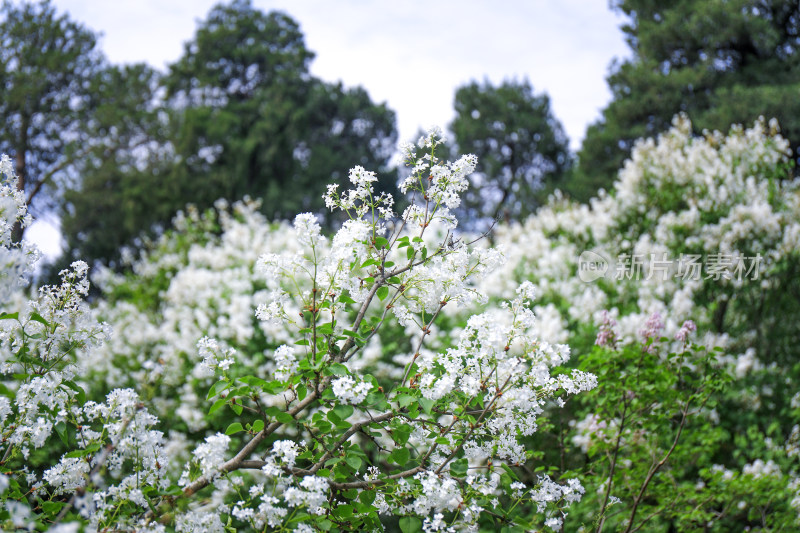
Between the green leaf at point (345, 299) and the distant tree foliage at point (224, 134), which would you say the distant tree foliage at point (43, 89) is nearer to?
the distant tree foliage at point (224, 134)

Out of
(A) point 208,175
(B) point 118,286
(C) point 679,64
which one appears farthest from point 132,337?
(C) point 679,64

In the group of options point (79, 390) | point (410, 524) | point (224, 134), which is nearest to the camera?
point (410, 524)

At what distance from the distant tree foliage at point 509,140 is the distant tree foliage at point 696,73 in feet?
15.5

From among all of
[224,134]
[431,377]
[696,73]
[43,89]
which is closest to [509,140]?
[696,73]

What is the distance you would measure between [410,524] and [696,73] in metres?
15.5

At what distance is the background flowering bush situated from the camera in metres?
1.67

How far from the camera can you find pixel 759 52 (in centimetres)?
1441

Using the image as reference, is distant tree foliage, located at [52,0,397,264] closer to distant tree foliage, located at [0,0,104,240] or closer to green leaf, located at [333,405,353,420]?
distant tree foliage, located at [0,0,104,240]

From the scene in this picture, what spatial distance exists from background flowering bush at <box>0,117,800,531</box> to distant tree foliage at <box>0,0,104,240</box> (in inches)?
400

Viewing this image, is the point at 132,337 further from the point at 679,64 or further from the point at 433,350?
the point at 679,64

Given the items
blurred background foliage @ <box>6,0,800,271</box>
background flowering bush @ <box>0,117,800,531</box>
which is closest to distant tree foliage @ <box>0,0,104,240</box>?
blurred background foliage @ <box>6,0,800,271</box>

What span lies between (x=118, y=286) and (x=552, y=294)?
6117 mm

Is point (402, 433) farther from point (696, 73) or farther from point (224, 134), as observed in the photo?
point (224, 134)

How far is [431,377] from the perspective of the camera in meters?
1.77
